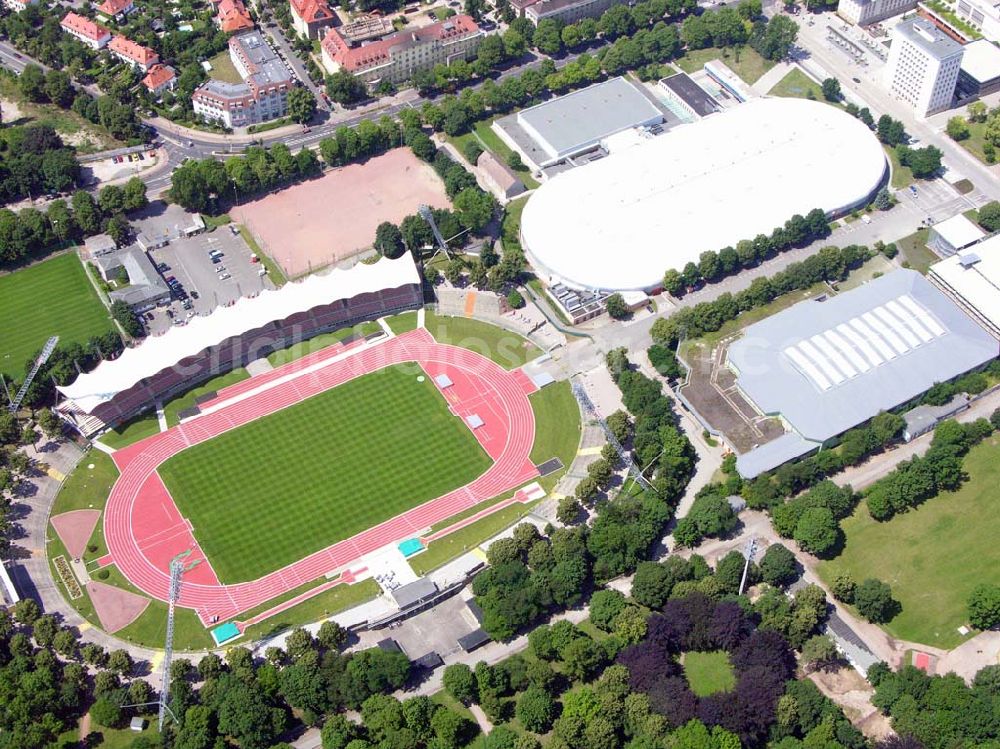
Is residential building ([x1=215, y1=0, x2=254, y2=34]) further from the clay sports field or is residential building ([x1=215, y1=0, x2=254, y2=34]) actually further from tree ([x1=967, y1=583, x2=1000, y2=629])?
tree ([x1=967, y1=583, x2=1000, y2=629])

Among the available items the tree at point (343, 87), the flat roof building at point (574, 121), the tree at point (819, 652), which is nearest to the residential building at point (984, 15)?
the flat roof building at point (574, 121)

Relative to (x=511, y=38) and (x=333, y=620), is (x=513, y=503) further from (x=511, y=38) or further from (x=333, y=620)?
(x=511, y=38)

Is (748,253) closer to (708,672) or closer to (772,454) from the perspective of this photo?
(772,454)

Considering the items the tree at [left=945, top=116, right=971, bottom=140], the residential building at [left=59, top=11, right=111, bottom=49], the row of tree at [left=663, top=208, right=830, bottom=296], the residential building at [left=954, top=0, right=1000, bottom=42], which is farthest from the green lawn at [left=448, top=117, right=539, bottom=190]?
the residential building at [left=954, top=0, right=1000, bottom=42]

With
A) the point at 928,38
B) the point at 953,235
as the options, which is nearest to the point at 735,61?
the point at 928,38

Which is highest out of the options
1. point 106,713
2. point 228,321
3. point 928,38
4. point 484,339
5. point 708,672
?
point 928,38

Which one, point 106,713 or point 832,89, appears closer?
point 106,713

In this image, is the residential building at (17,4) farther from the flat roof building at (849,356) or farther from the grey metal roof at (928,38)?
the grey metal roof at (928,38)
